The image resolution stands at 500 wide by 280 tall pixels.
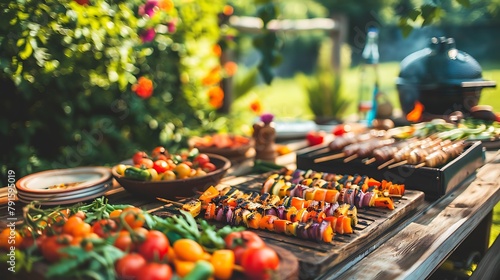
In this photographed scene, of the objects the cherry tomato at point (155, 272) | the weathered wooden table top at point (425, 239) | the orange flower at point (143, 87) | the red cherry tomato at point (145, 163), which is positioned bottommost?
the weathered wooden table top at point (425, 239)

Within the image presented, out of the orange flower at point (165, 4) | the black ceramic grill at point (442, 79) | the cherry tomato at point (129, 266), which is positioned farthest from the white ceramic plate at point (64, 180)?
→ the black ceramic grill at point (442, 79)

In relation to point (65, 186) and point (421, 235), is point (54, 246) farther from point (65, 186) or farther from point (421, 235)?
point (421, 235)

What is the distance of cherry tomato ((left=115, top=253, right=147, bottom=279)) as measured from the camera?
111 cm

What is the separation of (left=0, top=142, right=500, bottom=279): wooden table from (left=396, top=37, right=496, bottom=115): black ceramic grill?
2.45 ft

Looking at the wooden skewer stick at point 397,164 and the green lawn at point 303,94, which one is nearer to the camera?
the wooden skewer stick at point 397,164

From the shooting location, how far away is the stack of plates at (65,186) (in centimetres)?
190

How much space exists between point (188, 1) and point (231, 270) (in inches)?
131

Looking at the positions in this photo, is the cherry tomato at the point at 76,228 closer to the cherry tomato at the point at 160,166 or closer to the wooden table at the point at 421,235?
the wooden table at the point at 421,235

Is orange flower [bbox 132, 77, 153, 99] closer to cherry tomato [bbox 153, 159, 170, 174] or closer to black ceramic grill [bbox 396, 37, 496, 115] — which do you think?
cherry tomato [bbox 153, 159, 170, 174]

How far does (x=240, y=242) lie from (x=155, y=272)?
243 mm

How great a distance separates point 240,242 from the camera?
47.7 inches

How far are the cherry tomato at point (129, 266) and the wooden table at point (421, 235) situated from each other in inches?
19.1

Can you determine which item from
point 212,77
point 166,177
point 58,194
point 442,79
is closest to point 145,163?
point 166,177

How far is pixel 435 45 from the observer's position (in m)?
3.17
